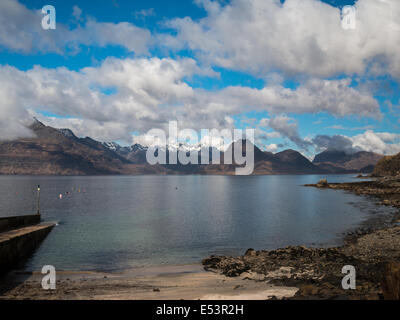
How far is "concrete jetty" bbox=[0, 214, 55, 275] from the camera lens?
28.7 metres

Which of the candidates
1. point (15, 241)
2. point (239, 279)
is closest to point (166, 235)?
point (15, 241)

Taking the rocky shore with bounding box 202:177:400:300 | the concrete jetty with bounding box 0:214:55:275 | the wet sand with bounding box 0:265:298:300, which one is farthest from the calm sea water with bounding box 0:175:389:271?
the rocky shore with bounding box 202:177:400:300

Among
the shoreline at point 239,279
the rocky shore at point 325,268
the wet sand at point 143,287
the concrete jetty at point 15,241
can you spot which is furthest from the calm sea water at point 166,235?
the rocky shore at point 325,268

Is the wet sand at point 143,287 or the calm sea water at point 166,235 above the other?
the wet sand at point 143,287

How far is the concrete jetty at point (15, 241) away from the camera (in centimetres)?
2867

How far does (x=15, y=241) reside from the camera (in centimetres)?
3194

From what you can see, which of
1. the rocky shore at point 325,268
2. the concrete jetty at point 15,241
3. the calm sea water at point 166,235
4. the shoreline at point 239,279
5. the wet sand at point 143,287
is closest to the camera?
the rocky shore at point 325,268

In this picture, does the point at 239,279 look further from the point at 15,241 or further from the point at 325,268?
the point at 15,241

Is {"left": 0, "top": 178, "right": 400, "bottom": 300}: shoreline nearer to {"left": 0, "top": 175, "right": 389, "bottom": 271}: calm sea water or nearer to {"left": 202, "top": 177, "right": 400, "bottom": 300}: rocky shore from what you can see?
{"left": 202, "top": 177, "right": 400, "bottom": 300}: rocky shore

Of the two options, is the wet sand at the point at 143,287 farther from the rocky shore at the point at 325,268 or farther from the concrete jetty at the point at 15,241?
the concrete jetty at the point at 15,241

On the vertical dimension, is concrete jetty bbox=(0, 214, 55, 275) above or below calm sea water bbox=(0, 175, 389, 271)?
above

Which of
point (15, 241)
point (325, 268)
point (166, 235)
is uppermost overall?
point (15, 241)
